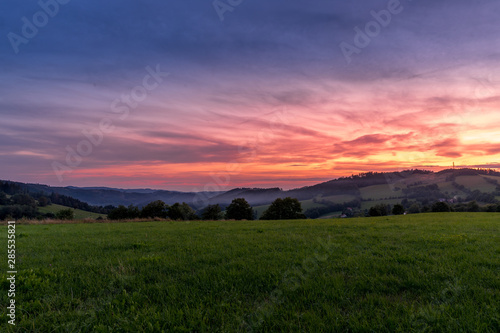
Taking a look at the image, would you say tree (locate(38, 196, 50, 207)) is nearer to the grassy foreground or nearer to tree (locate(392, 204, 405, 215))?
the grassy foreground

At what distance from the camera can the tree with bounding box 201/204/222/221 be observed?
55.9m

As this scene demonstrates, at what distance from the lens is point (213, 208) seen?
187 feet

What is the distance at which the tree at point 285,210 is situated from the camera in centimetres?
6169

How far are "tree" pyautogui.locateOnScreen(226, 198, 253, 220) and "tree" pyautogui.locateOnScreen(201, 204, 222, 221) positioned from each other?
2.72 metres

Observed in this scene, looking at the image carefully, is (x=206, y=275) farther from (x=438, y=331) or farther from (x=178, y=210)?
A: (x=178, y=210)

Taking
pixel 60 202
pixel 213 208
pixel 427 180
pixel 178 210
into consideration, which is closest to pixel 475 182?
pixel 427 180

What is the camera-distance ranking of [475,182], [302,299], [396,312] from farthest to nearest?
[475,182]
[302,299]
[396,312]

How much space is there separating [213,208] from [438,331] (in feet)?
180

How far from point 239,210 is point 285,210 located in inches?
486

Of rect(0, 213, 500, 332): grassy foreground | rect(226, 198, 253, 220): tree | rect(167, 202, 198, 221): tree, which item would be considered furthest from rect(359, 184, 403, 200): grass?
rect(0, 213, 500, 332): grassy foreground

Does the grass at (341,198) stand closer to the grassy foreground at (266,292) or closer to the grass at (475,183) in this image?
the grass at (475,183)

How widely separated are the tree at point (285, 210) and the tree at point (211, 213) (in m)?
14.1

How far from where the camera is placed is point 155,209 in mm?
49312

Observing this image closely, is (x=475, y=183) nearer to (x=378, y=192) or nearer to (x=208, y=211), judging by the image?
(x=378, y=192)
